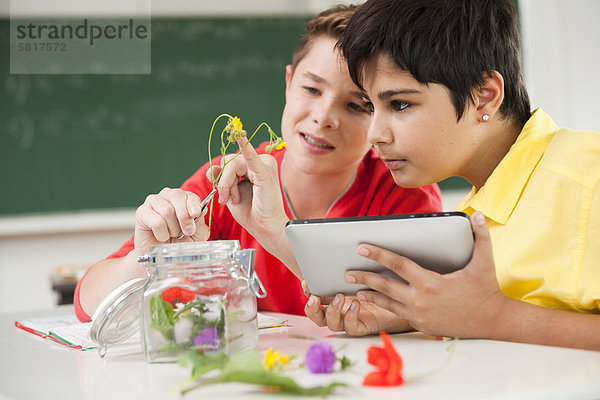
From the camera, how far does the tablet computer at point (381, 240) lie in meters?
0.88

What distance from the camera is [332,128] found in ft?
5.19

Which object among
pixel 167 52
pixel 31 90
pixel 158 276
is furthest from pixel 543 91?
pixel 158 276

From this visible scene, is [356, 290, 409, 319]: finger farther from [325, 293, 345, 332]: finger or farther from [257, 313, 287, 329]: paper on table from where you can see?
[257, 313, 287, 329]: paper on table

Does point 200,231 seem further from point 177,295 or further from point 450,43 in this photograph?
point 450,43

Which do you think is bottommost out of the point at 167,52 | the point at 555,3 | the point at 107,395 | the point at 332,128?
the point at 107,395

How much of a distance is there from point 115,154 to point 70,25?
0.67 metres

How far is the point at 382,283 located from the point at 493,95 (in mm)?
551

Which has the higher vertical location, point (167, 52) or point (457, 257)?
point (167, 52)

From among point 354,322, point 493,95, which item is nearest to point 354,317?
point 354,322

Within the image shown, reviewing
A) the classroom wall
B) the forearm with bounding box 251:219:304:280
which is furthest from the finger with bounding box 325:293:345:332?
the classroom wall

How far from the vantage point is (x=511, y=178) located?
1154 mm

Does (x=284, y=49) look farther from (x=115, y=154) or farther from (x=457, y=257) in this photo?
(x=457, y=257)

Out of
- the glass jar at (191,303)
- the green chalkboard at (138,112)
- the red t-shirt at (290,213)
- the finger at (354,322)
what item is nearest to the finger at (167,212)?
the glass jar at (191,303)

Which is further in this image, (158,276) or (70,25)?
(70,25)
